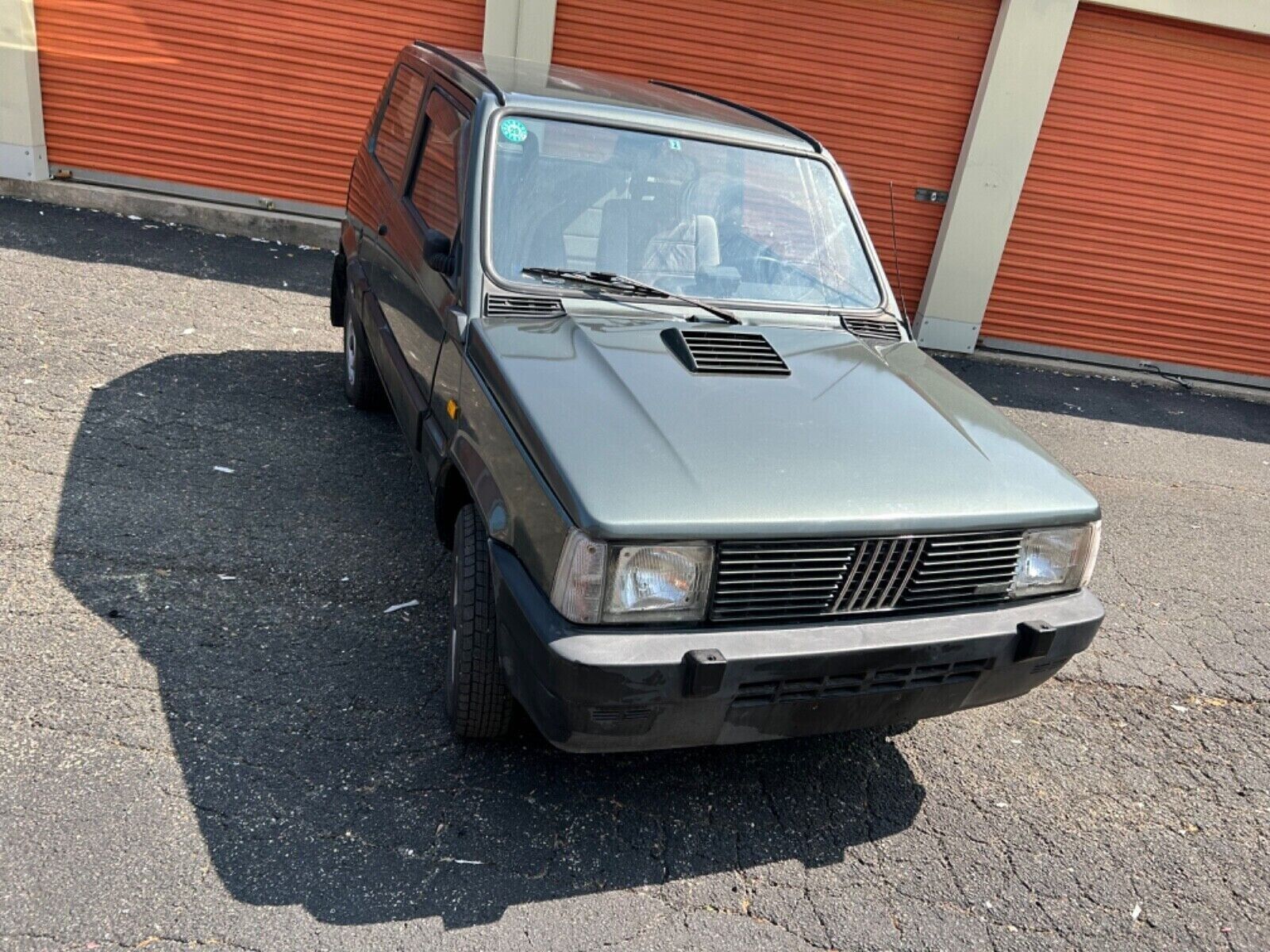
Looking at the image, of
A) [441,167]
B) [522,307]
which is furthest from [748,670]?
[441,167]

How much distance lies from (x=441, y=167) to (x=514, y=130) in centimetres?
42

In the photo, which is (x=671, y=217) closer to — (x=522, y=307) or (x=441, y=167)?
(x=522, y=307)

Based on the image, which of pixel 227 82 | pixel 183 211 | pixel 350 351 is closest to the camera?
pixel 350 351

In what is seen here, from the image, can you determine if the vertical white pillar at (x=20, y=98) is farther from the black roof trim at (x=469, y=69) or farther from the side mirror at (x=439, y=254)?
the side mirror at (x=439, y=254)

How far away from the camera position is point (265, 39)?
8469 mm

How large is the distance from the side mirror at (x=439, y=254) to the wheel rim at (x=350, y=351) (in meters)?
1.93

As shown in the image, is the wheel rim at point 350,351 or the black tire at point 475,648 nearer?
the black tire at point 475,648

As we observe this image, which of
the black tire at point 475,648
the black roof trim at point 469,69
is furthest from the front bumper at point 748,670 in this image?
the black roof trim at point 469,69

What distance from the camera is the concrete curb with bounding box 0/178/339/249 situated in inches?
344

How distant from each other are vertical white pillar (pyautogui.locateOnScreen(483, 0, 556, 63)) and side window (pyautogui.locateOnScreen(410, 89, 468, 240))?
171 inches

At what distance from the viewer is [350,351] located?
5574 mm

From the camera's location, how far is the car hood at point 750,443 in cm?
259

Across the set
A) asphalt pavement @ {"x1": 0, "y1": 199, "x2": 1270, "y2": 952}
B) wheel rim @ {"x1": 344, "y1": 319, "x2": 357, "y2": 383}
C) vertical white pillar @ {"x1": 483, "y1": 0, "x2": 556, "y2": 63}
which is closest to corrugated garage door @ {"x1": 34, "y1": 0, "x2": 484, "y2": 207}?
vertical white pillar @ {"x1": 483, "y1": 0, "x2": 556, "y2": 63}

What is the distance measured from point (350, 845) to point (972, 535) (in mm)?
1894
